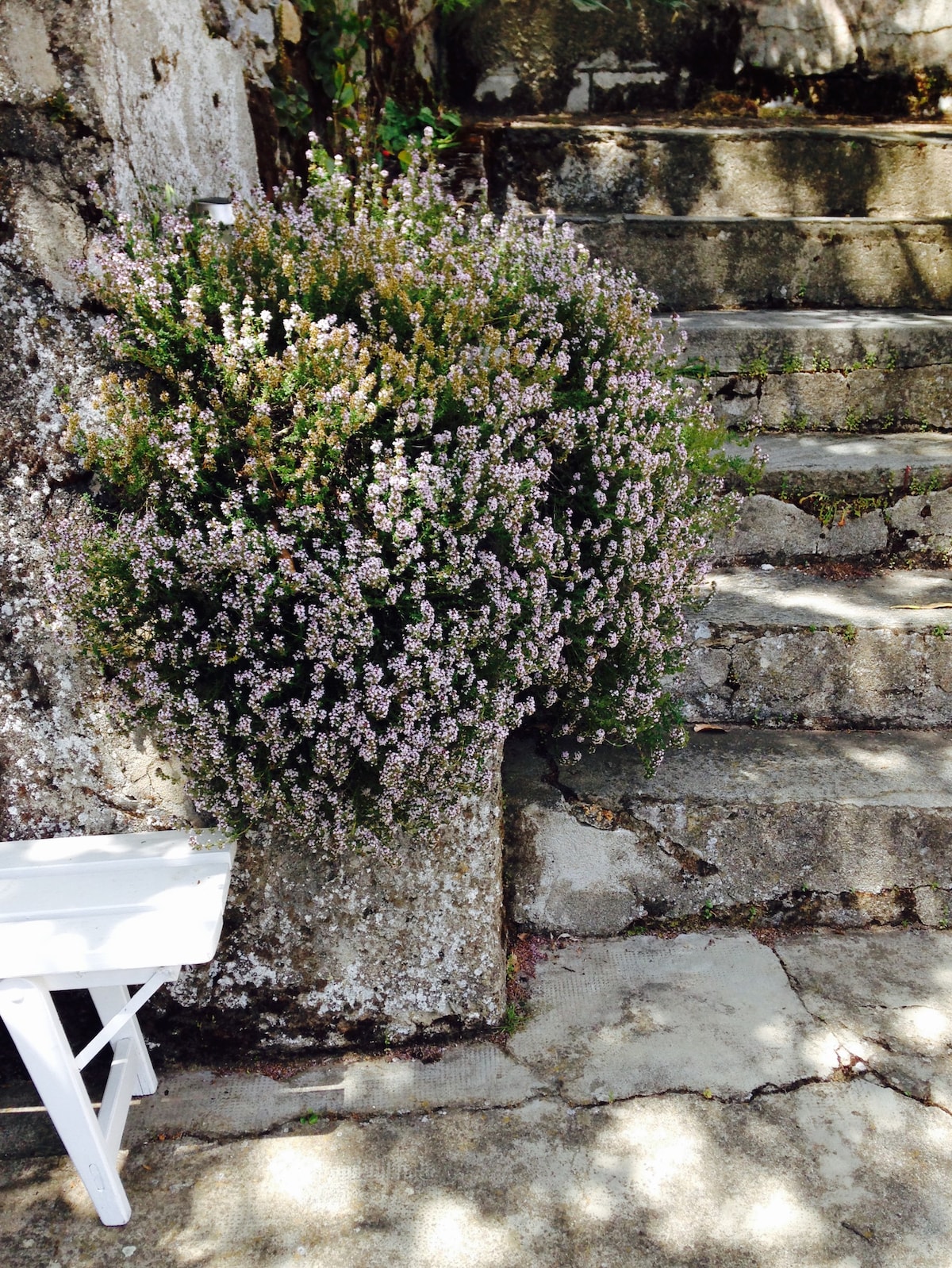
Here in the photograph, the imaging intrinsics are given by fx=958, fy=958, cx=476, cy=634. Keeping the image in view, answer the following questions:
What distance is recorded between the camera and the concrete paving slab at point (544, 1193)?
74.7 inches

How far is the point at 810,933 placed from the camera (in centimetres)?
269

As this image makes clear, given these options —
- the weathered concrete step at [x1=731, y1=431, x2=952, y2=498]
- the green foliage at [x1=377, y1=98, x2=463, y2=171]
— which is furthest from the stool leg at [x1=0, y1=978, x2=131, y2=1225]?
the green foliage at [x1=377, y1=98, x2=463, y2=171]

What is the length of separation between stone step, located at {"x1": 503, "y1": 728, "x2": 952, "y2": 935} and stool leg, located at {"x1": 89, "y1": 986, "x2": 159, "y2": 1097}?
1.01m

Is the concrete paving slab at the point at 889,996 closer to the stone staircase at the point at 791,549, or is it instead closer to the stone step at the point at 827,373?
the stone staircase at the point at 791,549

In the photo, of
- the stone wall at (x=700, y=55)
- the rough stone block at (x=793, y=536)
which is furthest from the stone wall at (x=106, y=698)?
the stone wall at (x=700, y=55)

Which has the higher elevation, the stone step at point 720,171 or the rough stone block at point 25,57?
the rough stone block at point 25,57

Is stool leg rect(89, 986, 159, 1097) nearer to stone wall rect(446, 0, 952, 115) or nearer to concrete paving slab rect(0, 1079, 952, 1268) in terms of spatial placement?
concrete paving slab rect(0, 1079, 952, 1268)

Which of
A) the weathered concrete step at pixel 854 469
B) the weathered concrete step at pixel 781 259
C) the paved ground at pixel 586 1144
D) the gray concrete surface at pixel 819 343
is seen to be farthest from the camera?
the weathered concrete step at pixel 781 259

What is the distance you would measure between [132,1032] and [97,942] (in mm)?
521

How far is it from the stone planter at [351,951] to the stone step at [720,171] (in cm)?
331

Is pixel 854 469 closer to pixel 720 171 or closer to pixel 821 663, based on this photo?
pixel 821 663

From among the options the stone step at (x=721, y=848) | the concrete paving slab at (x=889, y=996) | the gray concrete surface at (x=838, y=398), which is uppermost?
the gray concrete surface at (x=838, y=398)

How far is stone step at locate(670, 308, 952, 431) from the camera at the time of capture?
3799 millimetres

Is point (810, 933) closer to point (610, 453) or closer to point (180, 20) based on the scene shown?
point (610, 453)
